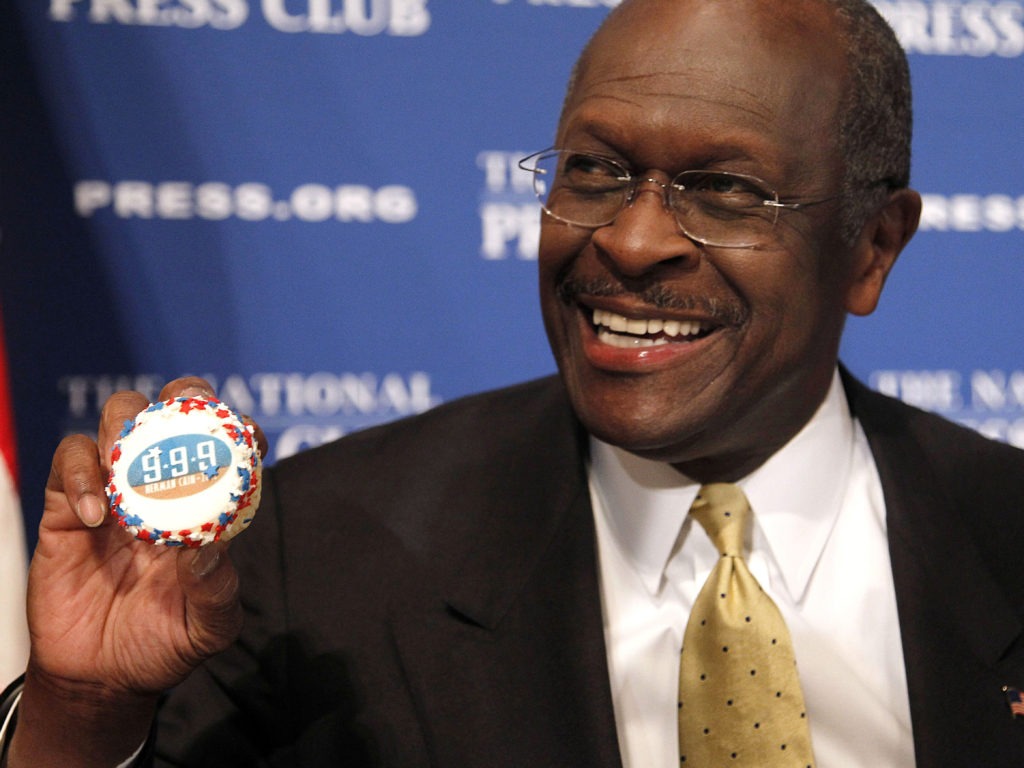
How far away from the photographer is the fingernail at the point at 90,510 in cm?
129

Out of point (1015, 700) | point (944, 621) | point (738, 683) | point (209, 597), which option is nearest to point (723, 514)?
point (738, 683)

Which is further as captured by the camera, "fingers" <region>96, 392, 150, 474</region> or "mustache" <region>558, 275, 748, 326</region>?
"mustache" <region>558, 275, 748, 326</region>

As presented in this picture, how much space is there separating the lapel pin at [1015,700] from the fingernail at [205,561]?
42.5 inches

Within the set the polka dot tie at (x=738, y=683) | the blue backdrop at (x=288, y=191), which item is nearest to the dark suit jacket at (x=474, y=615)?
the polka dot tie at (x=738, y=683)

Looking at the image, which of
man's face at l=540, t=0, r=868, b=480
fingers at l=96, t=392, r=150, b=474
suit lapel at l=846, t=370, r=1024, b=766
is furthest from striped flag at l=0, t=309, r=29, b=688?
suit lapel at l=846, t=370, r=1024, b=766

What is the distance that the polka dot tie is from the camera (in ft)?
5.21

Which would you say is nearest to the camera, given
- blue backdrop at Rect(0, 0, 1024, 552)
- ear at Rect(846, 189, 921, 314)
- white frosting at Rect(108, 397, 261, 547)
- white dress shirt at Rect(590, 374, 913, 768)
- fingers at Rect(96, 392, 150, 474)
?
white frosting at Rect(108, 397, 261, 547)

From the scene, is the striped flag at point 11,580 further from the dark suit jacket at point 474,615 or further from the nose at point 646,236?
the nose at point 646,236

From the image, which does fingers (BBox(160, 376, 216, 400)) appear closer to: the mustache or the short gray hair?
the mustache

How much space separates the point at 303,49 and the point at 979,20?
4.45 ft

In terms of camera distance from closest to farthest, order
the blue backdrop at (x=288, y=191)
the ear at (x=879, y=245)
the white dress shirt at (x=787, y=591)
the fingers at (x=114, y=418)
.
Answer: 1. the fingers at (x=114, y=418)
2. the white dress shirt at (x=787, y=591)
3. the ear at (x=879, y=245)
4. the blue backdrop at (x=288, y=191)

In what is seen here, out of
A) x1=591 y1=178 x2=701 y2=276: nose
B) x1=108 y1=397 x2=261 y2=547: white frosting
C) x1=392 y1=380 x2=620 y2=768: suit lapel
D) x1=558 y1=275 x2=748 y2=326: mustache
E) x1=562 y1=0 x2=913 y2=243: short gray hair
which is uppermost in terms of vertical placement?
x1=562 y1=0 x2=913 y2=243: short gray hair

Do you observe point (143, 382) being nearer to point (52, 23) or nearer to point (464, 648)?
point (52, 23)

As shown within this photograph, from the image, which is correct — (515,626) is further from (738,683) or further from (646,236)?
(646,236)
